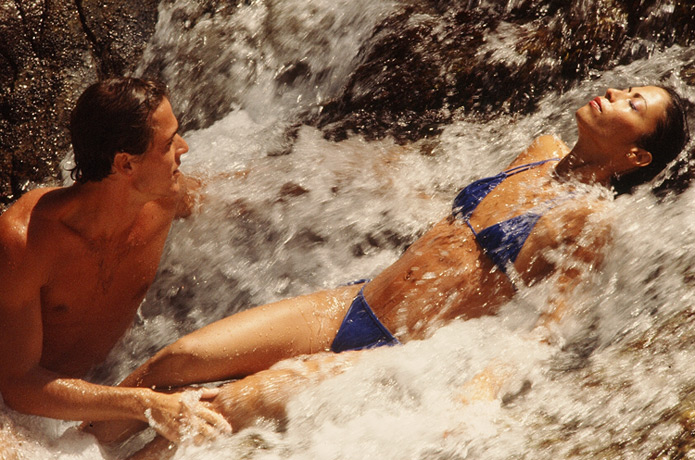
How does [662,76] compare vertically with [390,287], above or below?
above

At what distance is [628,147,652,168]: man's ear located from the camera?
9.86 ft

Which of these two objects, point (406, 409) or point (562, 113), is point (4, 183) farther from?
point (562, 113)

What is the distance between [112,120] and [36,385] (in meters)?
1.10

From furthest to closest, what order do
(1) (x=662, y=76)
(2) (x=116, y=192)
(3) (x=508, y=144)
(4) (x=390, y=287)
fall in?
(3) (x=508, y=144) < (1) (x=662, y=76) < (4) (x=390, y=287) < (2) (x=116, y=192)

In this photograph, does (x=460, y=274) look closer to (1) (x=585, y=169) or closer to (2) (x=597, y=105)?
(1) (x=585, y=169)

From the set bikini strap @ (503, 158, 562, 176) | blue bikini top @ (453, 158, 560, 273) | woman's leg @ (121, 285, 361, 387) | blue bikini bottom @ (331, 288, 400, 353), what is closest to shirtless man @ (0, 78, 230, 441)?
woman's leg @ (121, 285, 361, 387)

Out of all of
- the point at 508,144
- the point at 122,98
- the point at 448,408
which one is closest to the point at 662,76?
the point at 508,144

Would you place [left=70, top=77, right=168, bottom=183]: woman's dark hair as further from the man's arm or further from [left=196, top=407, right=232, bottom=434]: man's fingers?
[left=196, top=407, right=232, bottom=434]: man's fingers

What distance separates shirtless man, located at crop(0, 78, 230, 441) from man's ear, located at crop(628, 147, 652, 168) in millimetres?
1812

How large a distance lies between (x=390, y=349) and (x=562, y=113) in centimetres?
189

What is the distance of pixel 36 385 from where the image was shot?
9.48ft

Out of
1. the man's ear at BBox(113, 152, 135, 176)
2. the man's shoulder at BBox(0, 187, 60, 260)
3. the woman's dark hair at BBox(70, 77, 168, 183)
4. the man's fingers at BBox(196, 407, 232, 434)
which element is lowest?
the man's fingers at BBox(196, 407, 232, 434)

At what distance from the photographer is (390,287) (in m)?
3.05

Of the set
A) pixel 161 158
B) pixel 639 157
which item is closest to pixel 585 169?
pixel 639 157
